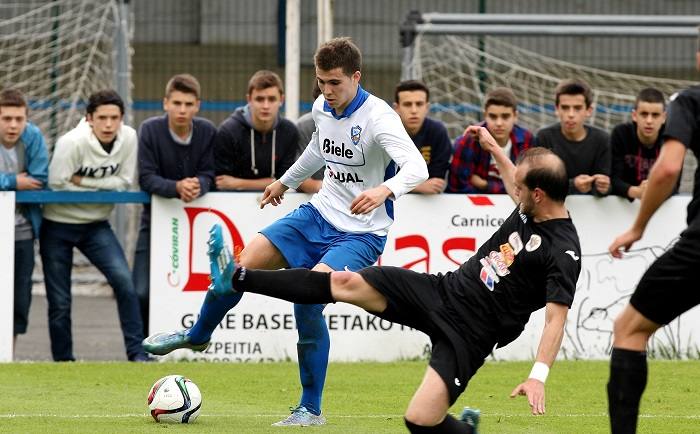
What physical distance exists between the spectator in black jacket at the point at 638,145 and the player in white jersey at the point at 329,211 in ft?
11.6

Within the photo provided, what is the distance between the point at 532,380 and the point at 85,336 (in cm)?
762

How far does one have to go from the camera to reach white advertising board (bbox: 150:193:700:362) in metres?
10.6

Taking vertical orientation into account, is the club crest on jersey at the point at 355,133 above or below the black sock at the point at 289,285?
above

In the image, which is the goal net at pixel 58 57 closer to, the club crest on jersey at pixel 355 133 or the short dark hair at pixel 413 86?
the short dark hair at pixel 413 86

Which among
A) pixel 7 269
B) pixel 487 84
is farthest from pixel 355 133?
pixel 487 84

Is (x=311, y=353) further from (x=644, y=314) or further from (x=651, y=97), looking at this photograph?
(x=651, y=97)

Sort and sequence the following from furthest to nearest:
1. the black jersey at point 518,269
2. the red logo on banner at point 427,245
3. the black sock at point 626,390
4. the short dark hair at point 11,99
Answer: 1. the red logo on banner at point 427,245
2. the short dark hair at point 11,99
3. the black jersey at point 518,269
4. the black sock at point 626,390

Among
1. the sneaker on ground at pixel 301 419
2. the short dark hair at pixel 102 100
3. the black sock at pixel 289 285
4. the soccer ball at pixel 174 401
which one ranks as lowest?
Result: the sneaker on ground at pixel 301 419

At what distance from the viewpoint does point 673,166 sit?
545cm

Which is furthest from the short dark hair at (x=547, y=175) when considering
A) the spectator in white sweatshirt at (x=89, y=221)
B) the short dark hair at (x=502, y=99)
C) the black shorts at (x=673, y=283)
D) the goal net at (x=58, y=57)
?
the goal net at (x=58, y=57)

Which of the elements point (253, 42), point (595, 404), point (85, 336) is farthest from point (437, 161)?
point (253, 42)

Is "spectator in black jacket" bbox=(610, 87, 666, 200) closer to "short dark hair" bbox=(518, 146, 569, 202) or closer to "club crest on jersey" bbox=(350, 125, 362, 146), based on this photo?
"club crest on jersey" bbox=(350, 125, 362, 146)

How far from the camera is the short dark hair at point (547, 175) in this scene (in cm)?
623

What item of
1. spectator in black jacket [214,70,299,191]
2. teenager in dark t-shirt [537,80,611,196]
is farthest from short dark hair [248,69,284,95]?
teenager in dark t-shirt [537,80,611,196]
